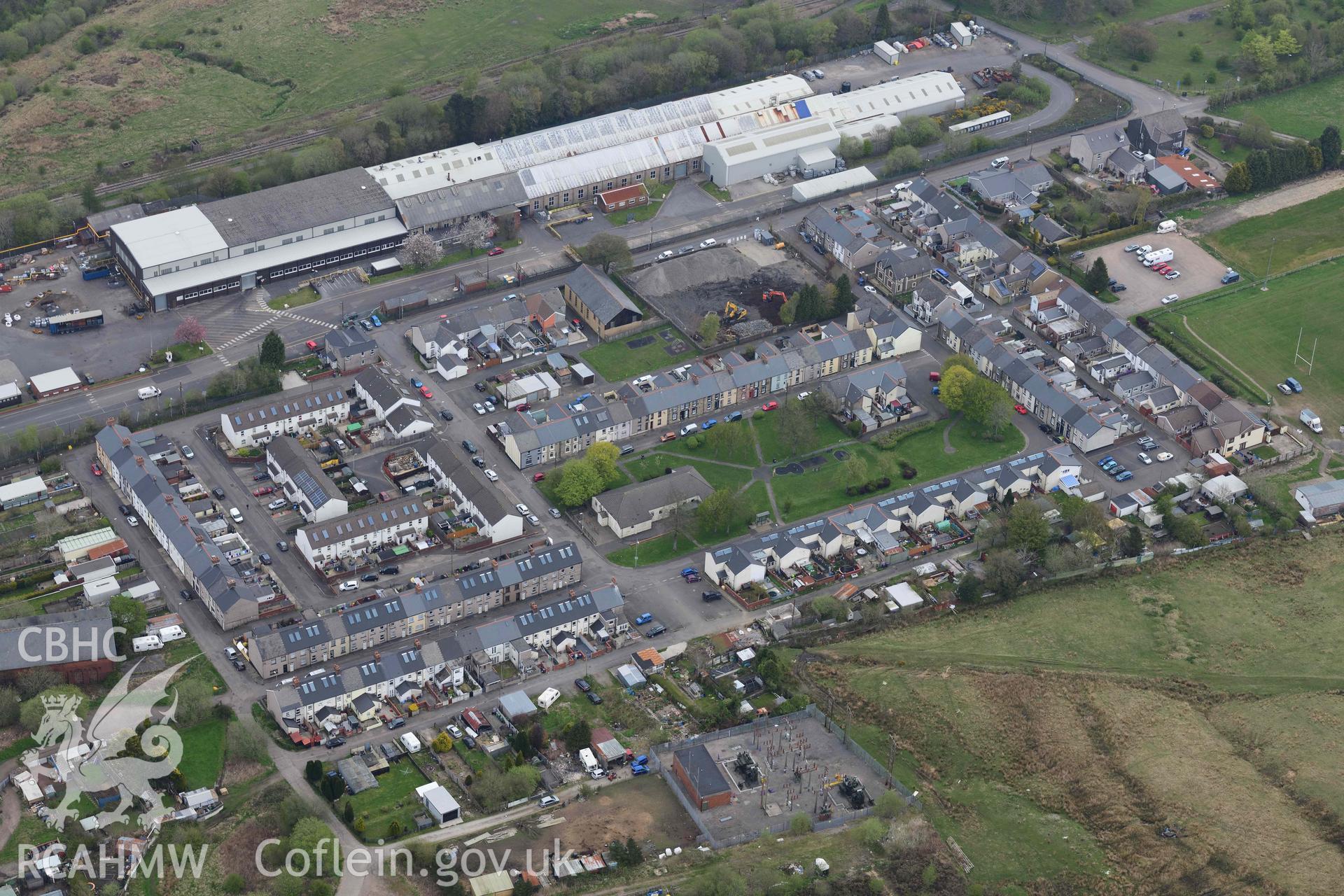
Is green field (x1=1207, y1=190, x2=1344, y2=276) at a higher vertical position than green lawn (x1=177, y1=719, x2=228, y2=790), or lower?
higher

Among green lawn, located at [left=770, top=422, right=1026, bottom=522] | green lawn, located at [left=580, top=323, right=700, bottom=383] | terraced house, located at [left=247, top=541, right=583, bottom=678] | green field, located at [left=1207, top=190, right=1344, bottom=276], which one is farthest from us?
green field, located at [left=1207, top=190, right=1344, bottom=276]

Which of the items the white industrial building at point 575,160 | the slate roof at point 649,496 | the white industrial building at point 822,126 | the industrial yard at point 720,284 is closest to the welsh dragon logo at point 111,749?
the slate roof at point 649,496

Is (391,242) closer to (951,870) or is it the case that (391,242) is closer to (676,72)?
(676,72)

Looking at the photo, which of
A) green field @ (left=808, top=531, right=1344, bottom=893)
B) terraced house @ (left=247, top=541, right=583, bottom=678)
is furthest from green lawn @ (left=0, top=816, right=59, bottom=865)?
green field @ (left=808, top=531, right=1344, bottom=893)

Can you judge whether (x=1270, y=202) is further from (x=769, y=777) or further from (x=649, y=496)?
(x=769, y=777)

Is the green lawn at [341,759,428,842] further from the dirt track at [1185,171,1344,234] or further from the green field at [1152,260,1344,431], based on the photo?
the dirt track at [1185,171,1344,234]

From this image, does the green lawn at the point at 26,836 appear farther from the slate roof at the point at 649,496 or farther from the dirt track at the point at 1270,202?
the dirt track at the point at 1270,202
